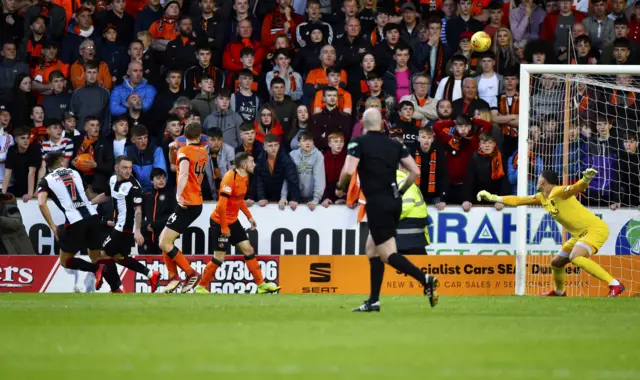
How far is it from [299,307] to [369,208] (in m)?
1.74

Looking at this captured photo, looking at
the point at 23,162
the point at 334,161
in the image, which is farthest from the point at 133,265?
the point at 334,161

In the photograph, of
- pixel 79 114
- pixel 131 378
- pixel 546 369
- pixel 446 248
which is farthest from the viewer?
pixel 79 114

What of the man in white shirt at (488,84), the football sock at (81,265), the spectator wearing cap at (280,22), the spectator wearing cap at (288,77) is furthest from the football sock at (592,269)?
the spectator wearing cap at (280,22)

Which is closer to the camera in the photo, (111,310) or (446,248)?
(111,310)

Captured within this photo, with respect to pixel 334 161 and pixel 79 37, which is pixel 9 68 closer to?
pixel 79 37

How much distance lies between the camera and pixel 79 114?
21.8 metres

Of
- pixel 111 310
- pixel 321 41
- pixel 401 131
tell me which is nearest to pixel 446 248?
pixel 401 131

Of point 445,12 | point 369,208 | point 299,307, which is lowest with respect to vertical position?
point 299,307

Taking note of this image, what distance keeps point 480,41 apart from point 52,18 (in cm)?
838

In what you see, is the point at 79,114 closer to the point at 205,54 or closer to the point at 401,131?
the point at 205,54

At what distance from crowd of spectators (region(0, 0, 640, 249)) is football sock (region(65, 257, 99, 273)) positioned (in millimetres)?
1694

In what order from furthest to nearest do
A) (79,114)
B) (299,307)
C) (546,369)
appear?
(79,114)
(299,307)
(546,369)

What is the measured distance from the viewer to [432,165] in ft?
66.6

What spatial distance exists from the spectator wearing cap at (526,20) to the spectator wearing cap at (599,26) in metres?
0.84
